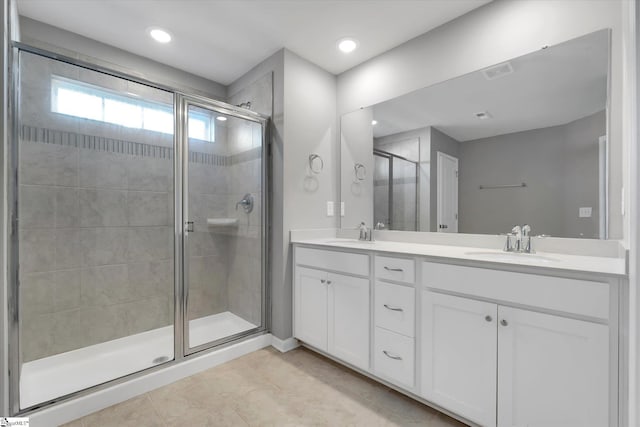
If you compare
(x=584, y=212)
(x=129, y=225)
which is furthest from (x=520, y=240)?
(x=129, y=225)

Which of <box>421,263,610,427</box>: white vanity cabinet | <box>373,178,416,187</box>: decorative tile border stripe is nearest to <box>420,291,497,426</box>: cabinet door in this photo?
<box>421,263,610,427</box>: white vanity cabinet

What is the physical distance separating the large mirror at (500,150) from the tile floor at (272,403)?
119 cm

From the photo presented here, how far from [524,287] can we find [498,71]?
139cm

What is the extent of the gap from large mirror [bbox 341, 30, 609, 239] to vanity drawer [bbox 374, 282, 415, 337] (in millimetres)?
694

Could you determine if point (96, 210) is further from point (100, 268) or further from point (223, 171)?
point (223, 171)

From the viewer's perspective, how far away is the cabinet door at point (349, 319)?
6.31 ft

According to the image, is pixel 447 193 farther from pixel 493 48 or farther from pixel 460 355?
pixel 460 355

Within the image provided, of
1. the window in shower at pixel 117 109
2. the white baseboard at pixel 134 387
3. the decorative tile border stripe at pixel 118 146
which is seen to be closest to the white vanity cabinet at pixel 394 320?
the white baseboard at pixel 134 387

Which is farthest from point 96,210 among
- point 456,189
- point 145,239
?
point 456,189

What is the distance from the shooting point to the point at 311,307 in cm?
229

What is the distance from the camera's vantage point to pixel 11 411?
4.83 ft

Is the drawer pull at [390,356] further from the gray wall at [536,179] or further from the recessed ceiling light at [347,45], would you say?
the recessed ceiling light at [347,45]

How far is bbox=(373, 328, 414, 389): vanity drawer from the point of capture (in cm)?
168

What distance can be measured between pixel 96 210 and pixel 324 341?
206 cm
